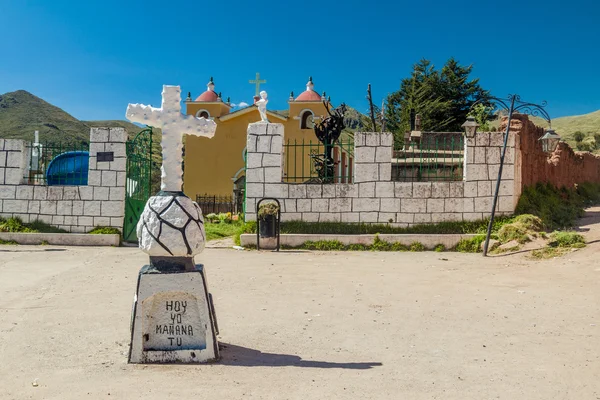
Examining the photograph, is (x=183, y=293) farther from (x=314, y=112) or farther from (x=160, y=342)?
(x=314, y=112)

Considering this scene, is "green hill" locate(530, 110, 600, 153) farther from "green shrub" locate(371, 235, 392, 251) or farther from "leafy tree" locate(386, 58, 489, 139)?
"green shrub" locate(371, 235, 392, 251)

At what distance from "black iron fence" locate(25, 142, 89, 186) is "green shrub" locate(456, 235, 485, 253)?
8197 mm

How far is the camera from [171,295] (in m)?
3.91

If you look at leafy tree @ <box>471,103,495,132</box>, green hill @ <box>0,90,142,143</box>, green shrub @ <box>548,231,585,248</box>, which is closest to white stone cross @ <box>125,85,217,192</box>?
green shrub @ <box>548,231,585,248</box>

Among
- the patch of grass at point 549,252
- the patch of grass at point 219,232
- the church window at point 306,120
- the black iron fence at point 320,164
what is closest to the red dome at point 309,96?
the church window at point 306,120

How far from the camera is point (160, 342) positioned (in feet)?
12.8

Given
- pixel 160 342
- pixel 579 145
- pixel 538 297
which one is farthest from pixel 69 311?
pixel 579 145

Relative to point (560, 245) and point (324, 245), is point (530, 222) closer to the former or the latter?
point (560, 245)

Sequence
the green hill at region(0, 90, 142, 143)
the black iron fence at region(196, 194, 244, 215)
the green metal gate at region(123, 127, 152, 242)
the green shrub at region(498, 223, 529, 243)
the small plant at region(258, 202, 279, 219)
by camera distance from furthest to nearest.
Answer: the green hill at region(0, 90, 142, 143), the black iron fence at region(196, 194, 244, 215), the green metal gate at region(123, 127, 152, 242), the small plant at region(258, 202, 279, 219), the green shrub at region(498, 223, 529, 243)

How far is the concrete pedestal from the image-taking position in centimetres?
384

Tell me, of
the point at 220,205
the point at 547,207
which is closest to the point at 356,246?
the point at 547,207

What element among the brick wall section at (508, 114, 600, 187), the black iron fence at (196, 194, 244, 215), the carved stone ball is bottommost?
the carved stone ball

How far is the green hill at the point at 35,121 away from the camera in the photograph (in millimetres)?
49819

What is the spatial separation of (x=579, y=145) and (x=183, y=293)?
132ft
